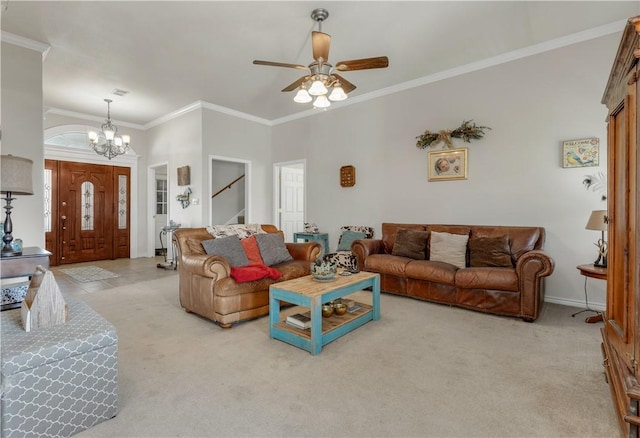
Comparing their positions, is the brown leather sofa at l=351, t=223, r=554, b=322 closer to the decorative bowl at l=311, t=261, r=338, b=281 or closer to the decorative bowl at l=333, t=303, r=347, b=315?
the decorative bowl at l=333, t=303, r=347, b=315

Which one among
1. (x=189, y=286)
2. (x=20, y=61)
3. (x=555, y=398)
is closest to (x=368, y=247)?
(x=189, y=286)

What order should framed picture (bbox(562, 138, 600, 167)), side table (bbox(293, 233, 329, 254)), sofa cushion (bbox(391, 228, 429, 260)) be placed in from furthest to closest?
side table (bbox(293, 233, 329, 254)), sofa cushion (bbox(391, 228, 429, 260)), framed picture (bbox(562, 138, 600, 167))

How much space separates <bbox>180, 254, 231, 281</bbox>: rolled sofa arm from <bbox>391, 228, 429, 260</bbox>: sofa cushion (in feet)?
7.46

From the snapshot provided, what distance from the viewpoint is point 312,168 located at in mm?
6160

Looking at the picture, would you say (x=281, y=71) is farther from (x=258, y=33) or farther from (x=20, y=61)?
(x=20, y=61)

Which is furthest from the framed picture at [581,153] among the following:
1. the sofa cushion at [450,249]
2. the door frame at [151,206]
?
the door frame at [151,206]

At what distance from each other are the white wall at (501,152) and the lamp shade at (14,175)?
163 inches

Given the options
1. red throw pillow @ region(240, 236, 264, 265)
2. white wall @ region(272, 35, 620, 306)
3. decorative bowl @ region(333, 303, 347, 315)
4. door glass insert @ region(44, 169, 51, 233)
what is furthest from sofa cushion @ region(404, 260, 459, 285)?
door glass insert @ region(44, 169, 51, 233)

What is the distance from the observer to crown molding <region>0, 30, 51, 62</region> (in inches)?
137

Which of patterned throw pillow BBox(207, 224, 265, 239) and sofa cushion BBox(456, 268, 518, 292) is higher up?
patterned throw pillow BBox(207, 224, 265, 239)

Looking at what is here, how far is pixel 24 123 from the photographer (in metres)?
3.59

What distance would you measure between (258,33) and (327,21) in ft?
2.55

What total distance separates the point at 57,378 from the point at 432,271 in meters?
3.28

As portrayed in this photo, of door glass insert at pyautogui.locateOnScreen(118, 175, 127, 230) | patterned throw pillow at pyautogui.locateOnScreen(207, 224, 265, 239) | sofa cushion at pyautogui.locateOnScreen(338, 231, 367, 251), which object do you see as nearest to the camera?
patterned throw pillow at pyautogui.locateOnScreen(207, 224, 265, 239)
